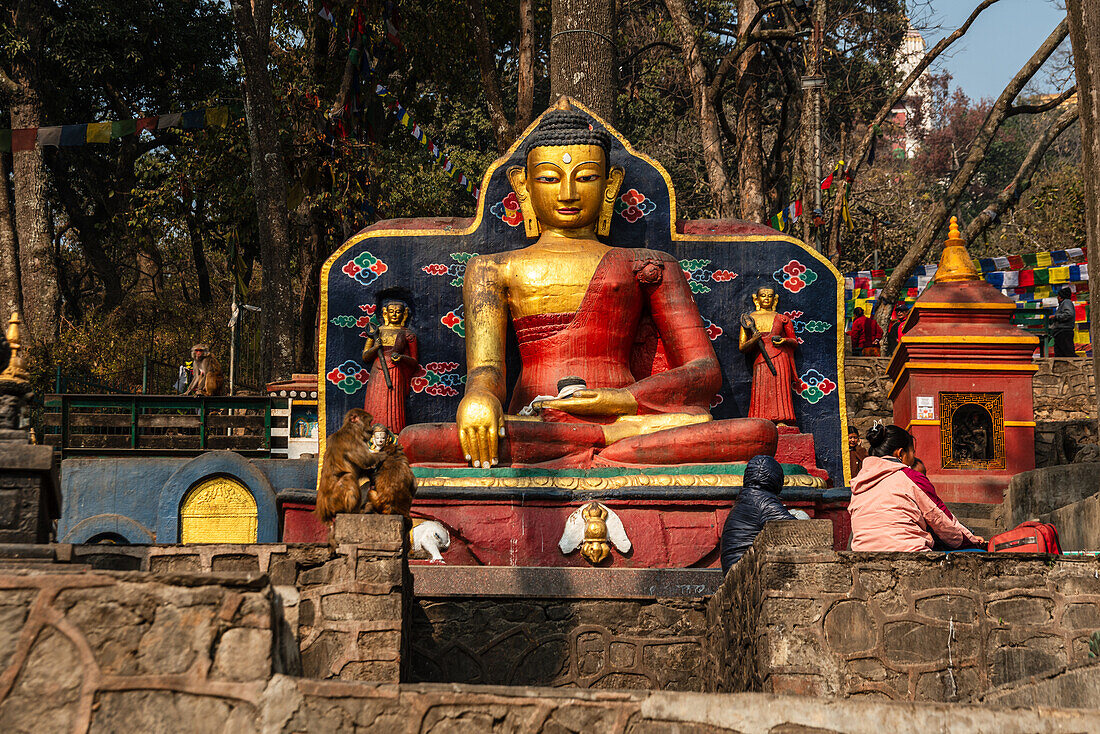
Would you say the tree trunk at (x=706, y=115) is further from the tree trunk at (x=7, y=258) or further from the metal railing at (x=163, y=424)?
the tree trunk at (x=7, y=258)

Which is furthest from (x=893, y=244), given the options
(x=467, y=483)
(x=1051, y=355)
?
(x=467, y=483)

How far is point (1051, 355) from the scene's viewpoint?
70.7 feet

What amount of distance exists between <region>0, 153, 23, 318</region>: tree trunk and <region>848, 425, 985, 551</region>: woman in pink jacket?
18945mm

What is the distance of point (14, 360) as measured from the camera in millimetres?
8750

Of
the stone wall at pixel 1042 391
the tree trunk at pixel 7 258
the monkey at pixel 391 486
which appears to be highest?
the tree trunk at pixel 7 258

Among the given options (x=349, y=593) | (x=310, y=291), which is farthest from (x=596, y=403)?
(x=310, y=291)

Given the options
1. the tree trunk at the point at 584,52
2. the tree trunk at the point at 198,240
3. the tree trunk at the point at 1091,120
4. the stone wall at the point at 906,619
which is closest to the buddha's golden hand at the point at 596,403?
the tree trunk at the point at 1091,120

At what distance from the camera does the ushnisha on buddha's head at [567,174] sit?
12320mm

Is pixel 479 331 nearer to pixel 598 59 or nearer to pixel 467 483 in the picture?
pixel 467 483

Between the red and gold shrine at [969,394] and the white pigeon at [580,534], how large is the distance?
17.8 feet

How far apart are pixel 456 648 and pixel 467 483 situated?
2.04m

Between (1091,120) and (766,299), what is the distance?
4.02 m

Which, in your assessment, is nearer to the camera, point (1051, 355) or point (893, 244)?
point (1051, 355)

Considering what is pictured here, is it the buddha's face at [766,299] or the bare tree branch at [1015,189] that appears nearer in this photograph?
the buddha's face at [766,299]
